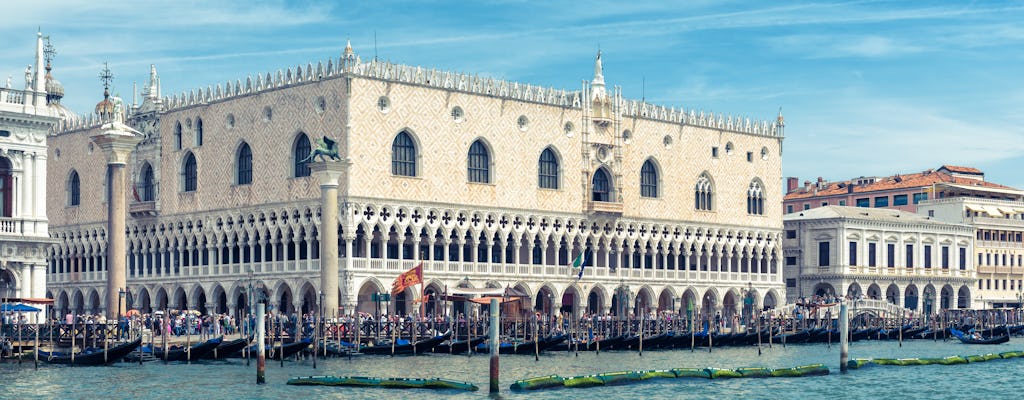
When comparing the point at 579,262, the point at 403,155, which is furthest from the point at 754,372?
the point at 579,262

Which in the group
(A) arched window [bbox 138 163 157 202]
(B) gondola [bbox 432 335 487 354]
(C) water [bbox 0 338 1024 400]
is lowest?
(C) water [bbox 0 338 1024 400]

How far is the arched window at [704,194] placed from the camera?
85.0m

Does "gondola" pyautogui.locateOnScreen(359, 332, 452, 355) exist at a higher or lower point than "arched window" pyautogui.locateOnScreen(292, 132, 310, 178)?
lower

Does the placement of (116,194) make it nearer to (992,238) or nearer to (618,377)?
(618,377)

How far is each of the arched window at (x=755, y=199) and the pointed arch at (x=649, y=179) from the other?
21.4 feet

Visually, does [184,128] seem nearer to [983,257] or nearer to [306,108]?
[306,108]

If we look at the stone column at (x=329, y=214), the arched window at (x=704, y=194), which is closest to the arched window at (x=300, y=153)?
the stone column at (x=329, y=214)

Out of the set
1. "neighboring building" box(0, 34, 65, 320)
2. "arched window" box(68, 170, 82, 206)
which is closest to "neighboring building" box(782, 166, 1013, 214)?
"arched window" box(68, 170, 82, 206)

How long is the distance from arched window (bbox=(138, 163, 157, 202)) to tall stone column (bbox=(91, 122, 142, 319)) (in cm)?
2165

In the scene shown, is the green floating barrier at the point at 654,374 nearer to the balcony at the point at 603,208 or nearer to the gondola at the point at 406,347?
the gondola at the point at 406,347

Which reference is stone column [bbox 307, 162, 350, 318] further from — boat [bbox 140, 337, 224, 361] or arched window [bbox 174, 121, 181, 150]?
arched window [bbox 174, 121, 181, 150]

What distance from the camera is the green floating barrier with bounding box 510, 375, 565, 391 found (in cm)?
4706

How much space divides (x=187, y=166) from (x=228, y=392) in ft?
111

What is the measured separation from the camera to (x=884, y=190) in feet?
362
